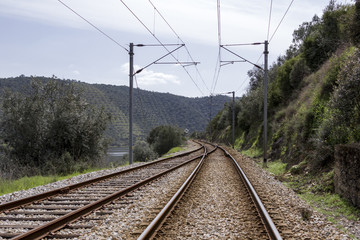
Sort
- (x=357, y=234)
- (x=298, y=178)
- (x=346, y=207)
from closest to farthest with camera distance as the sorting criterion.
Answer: (x=357, y=234), (x=346, y=207), (x=298, y=178)

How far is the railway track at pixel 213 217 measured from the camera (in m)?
6.18

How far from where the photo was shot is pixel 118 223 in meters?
7.00

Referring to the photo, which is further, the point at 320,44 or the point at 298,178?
the point at 320,44

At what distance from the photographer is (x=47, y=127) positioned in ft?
105

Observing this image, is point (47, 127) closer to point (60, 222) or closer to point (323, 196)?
point (60, 222)

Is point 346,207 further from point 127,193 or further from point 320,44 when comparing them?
point 320,44

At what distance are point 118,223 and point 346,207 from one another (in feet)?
18.5

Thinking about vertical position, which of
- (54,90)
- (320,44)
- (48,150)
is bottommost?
(48,150)

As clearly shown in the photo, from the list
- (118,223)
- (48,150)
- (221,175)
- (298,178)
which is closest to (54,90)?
(48,150)

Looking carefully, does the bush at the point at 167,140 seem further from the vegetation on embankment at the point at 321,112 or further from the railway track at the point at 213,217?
the railway track at the point at 213,217

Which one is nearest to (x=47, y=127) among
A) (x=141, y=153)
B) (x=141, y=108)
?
(x=141, y=153)

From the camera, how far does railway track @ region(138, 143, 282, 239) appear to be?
20.3ft

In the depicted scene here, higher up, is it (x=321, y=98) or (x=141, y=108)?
(x=141, y=108)

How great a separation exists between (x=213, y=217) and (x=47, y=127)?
91.8 ft
